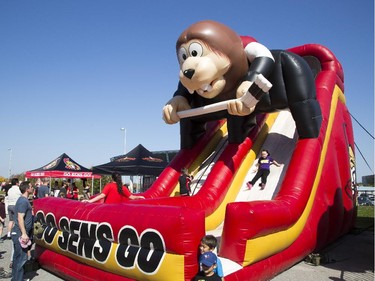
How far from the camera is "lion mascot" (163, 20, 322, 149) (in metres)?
4.72

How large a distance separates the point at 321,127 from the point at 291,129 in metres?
1.06

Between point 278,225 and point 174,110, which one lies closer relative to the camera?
point 278,225

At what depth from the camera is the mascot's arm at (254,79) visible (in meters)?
4.55

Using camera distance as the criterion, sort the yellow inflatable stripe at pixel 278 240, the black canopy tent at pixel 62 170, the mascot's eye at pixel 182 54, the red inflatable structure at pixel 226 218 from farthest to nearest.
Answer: the black canopy tent at pixel 62 170, the mascot's eye at pixel 182 54, the yellow inflatable stripe at pixel 278 240, the red inflatable structure at pixel 226 218

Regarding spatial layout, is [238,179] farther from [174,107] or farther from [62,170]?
[62,170]

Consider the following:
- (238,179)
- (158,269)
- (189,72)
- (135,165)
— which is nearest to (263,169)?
(238,179)

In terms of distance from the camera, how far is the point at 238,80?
17.2ft

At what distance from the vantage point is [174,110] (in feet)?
18.6

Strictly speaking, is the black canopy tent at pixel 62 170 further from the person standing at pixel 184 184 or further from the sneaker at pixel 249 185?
the sneaker at pixel 249 185

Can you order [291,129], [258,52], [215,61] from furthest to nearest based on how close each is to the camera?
[291,129] → [258,52] → [215,61]

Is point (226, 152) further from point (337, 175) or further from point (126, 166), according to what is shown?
point (126, 166)

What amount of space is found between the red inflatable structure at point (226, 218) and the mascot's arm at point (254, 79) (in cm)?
104

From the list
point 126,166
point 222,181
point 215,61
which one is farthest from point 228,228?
point 126,166

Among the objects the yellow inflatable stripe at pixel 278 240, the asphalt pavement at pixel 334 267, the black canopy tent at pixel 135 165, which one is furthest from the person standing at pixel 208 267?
the black canopy tent at pixel 135 165
